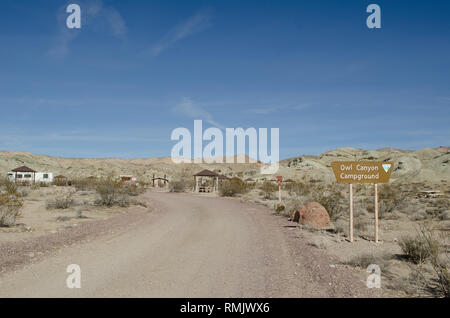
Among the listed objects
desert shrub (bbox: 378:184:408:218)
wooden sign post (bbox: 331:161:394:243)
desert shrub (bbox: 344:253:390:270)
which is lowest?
desert shrub (bbox: 344:253:390:270)

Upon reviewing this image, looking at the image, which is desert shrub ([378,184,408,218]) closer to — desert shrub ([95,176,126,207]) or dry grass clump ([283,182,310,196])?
dry grass clump ([283,182,310,196])

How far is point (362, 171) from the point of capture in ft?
38.6

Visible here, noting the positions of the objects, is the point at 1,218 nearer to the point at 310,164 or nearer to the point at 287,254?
the point at 287,254

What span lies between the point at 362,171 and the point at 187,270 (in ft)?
24.1

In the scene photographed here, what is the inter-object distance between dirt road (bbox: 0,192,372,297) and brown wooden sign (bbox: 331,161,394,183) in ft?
8.83

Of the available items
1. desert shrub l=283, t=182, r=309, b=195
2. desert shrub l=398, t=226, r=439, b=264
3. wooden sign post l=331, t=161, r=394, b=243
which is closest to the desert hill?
desert shrub l=283, t=182, r=309, b=195

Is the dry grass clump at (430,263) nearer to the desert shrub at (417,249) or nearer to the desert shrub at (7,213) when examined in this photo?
the desert shrub at (417,249)

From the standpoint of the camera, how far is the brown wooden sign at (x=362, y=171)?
38.2 ft

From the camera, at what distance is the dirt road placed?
573 cm

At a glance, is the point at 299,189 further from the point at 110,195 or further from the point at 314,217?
the point at 314,217

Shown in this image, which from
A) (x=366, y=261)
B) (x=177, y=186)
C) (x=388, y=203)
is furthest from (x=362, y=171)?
(x=177, y=186)

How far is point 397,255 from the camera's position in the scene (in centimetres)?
956
